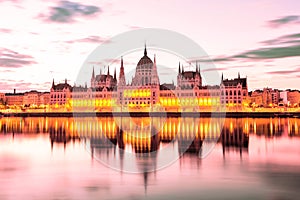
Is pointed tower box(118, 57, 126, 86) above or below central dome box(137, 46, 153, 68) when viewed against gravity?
below

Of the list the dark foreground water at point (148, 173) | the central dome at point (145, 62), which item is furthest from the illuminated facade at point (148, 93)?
the dark foreground water at point (148, 173)

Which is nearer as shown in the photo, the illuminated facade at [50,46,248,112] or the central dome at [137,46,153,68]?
the illuminated facade at [50,46,248,112]

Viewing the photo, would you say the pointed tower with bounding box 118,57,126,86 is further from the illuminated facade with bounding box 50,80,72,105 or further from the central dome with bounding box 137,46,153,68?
the illuminated facade with bounding box 50,80,72,105

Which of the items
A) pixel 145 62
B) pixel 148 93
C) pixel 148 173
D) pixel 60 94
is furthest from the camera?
pixel 60 94

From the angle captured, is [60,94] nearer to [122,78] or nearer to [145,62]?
[122,78]

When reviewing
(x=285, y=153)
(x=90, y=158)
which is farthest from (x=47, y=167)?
(x=285, y=153)

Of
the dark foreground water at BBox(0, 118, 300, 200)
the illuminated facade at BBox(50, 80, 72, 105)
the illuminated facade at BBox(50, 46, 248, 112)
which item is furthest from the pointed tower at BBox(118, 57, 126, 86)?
the dark foreground water at BBox(0, 118, 300, 200)

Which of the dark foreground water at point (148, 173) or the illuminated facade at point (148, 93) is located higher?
the illuminated facade at point (148, 93)

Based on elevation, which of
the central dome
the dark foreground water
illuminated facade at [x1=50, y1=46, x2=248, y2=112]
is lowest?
the dark foreground water

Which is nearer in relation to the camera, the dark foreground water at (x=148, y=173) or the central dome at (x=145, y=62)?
the dark foreground water at (x=148, y=173)

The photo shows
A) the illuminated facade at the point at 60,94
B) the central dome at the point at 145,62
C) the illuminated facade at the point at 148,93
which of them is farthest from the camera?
the illuminated facade at the point at 60,94

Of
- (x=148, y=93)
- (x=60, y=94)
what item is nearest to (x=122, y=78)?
(x=148, y=93)

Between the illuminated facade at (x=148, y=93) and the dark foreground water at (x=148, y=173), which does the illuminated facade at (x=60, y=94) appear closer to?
the illuminated facade at (x=148, y=93)

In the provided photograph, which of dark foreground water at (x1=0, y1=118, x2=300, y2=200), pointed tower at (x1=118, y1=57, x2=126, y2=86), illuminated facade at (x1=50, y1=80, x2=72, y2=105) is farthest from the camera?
illuminated facade at (x1=50, y1=80, x2=72, y2=105)
